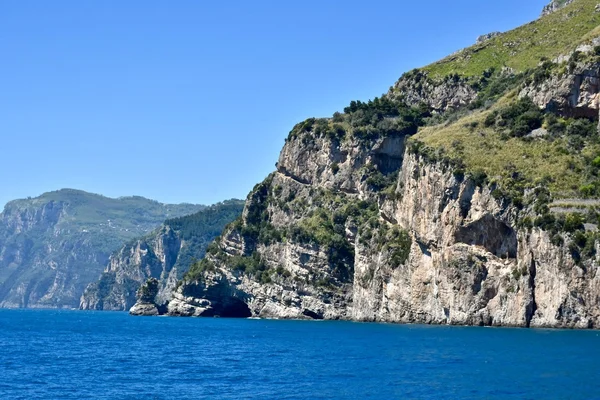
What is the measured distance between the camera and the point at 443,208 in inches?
4481

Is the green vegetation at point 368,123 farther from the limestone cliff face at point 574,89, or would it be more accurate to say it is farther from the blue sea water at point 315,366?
the blue sea water at point 315,366

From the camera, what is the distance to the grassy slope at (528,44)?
14650 centimetres

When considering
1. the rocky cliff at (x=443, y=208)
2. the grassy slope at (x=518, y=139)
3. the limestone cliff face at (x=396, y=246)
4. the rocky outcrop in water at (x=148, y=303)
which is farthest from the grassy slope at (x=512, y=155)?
the rocky outcrop in water at (x=148, y=303)

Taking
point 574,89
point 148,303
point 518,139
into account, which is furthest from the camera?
point 148,303

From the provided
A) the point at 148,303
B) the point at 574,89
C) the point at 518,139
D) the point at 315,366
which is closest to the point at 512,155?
the point at 518,139

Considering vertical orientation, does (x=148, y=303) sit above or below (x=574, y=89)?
below

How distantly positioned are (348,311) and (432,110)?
132 ft

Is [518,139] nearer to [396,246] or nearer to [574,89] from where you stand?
[574,89]

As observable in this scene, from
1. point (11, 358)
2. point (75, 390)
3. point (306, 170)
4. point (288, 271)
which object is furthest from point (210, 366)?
point (306, 170)

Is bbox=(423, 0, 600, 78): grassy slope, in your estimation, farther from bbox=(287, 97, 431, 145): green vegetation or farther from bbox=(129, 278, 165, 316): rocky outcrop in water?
bbox=(129, 278, 165, 316): rocky outcrop in water

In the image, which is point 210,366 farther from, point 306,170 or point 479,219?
point 306,170

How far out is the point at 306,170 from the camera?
159m

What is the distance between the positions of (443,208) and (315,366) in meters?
49.2

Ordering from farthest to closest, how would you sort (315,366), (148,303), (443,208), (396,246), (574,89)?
(148,303)
(396,246)
(574,89)
(443,208)
(315,366)
